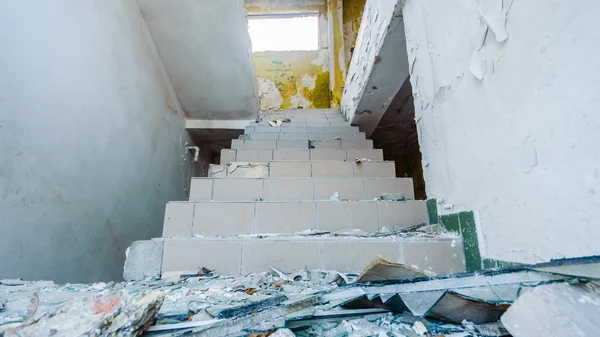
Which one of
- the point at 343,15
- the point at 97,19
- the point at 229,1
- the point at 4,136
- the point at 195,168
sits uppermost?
the point at 343,15

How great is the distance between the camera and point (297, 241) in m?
1.39

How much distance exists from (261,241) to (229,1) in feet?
6.77

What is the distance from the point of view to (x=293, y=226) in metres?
1.68

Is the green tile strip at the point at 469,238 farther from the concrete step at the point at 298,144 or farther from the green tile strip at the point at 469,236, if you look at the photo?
the concrete step at the point at 298,144

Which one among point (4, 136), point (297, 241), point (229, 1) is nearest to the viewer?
point (4, 136)

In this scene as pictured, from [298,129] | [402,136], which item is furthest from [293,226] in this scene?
[402,136]

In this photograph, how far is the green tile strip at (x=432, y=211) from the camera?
5.06 feet

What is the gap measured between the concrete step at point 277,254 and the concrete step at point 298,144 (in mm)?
1613

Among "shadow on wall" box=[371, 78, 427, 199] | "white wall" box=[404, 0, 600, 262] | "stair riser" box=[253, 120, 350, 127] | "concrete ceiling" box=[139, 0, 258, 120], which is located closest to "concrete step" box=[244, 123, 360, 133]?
"stair riser" box=[253, 120, 350, 127]

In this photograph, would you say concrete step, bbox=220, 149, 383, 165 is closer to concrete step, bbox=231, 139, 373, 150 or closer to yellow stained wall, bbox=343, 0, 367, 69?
concrete step, bbox=231, 139, 373, 150

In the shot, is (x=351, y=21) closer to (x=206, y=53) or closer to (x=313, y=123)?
(x=313, y=123)

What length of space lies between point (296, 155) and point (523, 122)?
1901 millimetres

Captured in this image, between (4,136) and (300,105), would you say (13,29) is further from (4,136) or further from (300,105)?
(300,105)

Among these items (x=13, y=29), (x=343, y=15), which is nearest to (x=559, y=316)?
(x=13, y=29)
